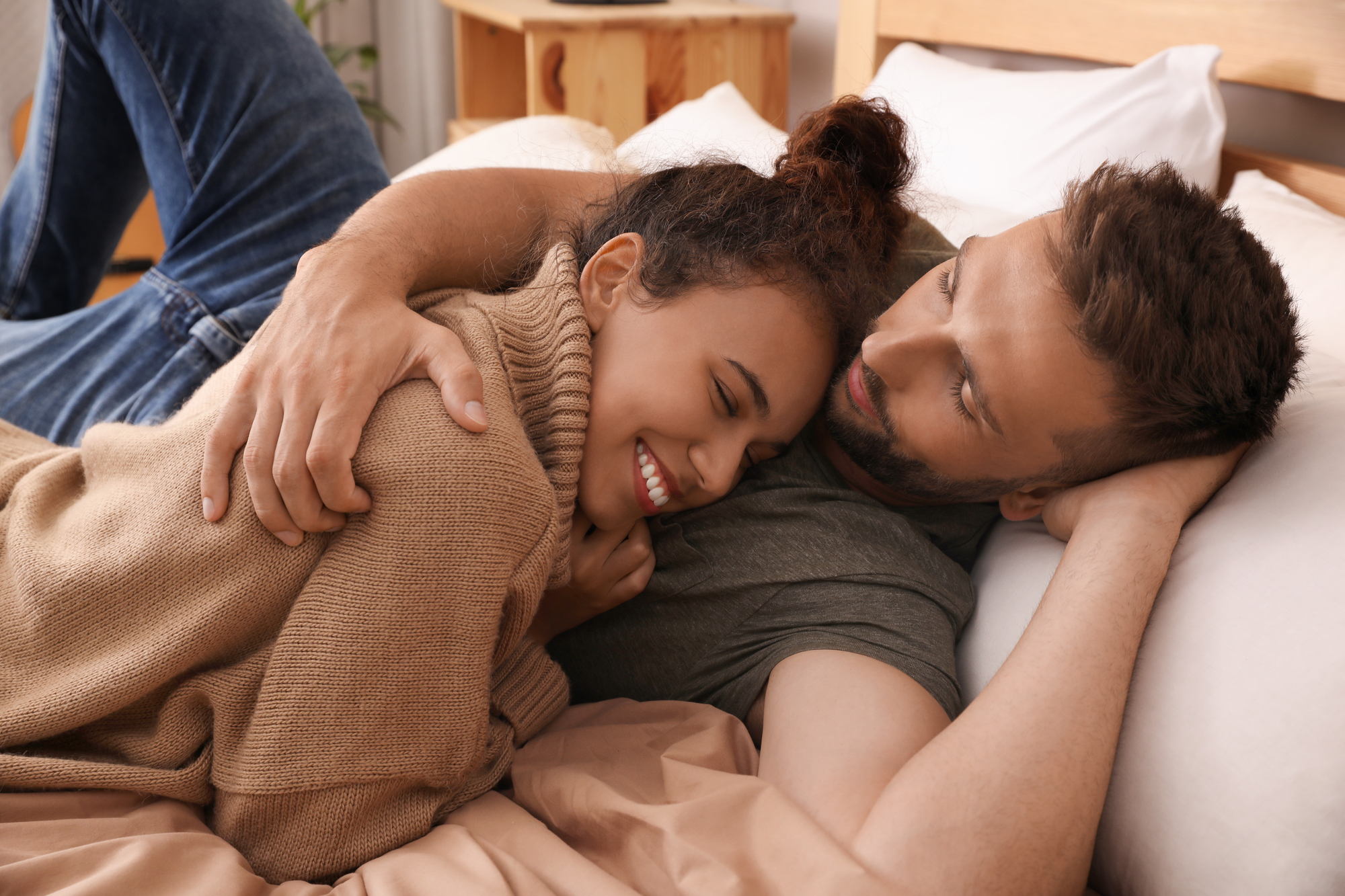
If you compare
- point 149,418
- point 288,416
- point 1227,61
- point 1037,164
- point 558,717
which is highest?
point 1227,61

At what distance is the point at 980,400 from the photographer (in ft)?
2.60

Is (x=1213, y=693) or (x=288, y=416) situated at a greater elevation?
(x=288, y=416)

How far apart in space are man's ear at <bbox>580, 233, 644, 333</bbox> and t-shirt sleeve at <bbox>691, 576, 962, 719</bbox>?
310 millimetres

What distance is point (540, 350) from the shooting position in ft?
2.72

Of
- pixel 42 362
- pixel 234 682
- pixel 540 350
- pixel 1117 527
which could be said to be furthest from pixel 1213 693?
pixel 42 362

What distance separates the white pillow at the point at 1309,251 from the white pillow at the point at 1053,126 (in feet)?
0.42

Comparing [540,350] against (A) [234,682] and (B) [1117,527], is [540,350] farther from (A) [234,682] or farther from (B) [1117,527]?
(B) [1117,527]

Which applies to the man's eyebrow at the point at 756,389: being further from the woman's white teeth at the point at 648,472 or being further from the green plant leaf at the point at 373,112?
the green plant leaf at the point at 373,112

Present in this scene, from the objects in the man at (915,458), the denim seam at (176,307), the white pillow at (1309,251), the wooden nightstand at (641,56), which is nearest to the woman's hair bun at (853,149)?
the man at (915,458)

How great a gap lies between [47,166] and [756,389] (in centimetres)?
114

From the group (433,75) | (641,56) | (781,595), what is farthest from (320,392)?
(433,75)

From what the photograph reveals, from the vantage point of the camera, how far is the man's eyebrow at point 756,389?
0.83 metres

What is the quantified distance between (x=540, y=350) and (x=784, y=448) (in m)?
0.28

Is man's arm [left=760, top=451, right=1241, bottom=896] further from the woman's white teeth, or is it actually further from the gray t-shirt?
the woman's white teeth
